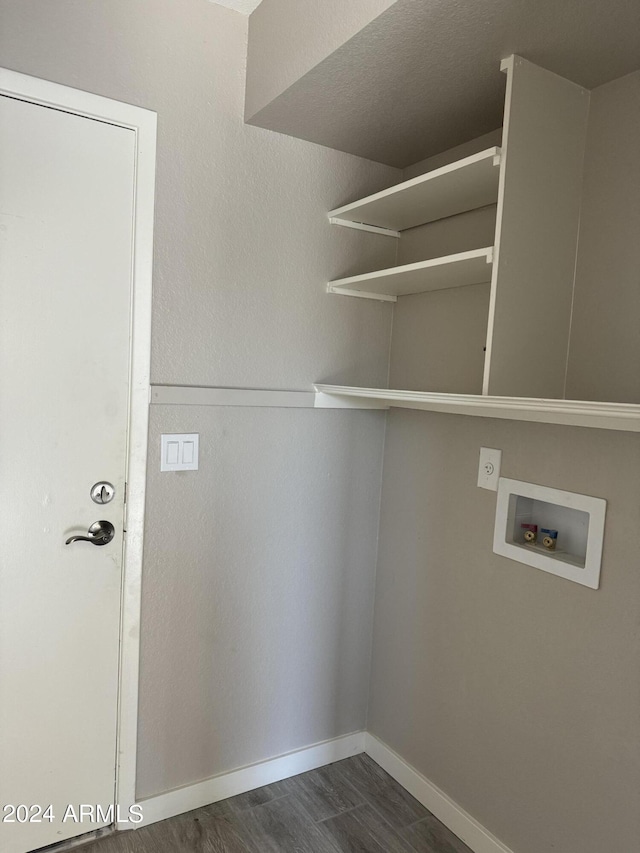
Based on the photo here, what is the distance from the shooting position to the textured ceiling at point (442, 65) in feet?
4.07

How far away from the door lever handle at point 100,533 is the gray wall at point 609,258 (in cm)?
136

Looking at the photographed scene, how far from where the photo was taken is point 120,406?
1.72m

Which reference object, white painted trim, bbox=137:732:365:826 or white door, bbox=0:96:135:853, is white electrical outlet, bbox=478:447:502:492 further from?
white painted trim, bbox=137:732:365:826

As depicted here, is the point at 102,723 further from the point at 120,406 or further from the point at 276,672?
the point at 120,406

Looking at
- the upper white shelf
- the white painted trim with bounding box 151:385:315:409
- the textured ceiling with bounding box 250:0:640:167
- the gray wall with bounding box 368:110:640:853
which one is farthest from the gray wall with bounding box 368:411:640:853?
the textured ceiling with bounding box 250:0:640:167

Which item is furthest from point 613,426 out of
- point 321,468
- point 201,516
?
point 201,516

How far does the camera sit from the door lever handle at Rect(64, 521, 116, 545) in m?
1.71

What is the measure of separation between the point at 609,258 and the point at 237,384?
114cm

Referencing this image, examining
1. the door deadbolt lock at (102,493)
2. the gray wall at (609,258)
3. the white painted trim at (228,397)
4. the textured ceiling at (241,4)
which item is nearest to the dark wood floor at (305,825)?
the door deadbolt lock at (102,493)

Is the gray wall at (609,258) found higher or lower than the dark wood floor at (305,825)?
higher

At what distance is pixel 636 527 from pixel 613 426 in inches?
11.8

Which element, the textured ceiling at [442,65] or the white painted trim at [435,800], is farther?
the white painted trim at [435,800]

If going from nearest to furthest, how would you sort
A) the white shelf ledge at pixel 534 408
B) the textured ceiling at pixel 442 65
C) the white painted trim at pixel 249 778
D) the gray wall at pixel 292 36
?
1. the white shelf ledge at pixel 534 408
2. the textured ceiling at pixel 442 65
3. the gray wall at pixel 292 36
4. the white painted trim at pixel 249 778

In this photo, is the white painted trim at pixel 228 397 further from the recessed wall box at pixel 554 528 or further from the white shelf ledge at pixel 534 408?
the recessed wall box at pixel 554 528
